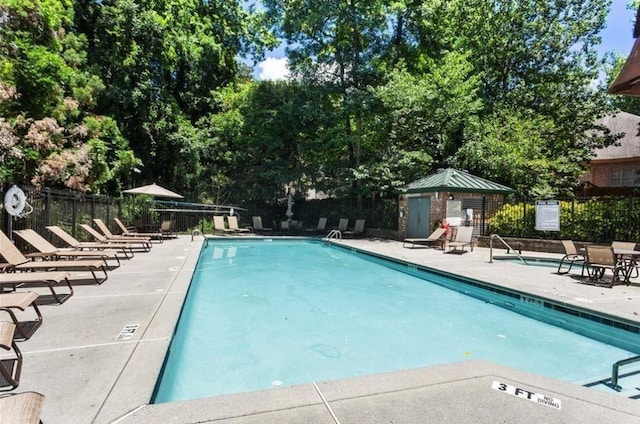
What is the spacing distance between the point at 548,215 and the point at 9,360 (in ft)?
45.6

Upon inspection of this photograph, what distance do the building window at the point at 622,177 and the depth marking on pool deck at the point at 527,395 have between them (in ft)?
99.7

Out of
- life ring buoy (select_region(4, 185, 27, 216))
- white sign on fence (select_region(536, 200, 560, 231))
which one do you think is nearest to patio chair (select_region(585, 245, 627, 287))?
white sign on fence (select_region(536, 200, 560, 231))

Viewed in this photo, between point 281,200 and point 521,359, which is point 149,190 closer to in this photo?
point 281,200

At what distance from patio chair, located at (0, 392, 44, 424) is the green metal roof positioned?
14.5 meters

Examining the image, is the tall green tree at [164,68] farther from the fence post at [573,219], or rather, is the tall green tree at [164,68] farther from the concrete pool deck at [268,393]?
the concrete pool deck at [268,393]

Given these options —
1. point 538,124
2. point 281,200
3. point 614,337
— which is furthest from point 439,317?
point 281,200

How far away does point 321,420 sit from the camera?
2.43 meters

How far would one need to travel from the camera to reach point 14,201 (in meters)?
7.16

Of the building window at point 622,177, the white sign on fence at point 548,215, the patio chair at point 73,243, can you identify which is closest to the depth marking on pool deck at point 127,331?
the patio chair at point 73,243

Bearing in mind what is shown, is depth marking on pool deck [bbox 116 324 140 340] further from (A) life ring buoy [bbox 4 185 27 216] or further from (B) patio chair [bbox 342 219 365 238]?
(B) patio chair [bbox 342 219 365 238]

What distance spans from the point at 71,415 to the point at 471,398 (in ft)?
9.00

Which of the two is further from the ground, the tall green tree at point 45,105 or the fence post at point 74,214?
the tall green tree at point 45,105

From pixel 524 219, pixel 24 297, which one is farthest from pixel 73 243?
pixel 524 219

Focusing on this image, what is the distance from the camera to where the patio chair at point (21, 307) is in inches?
128
